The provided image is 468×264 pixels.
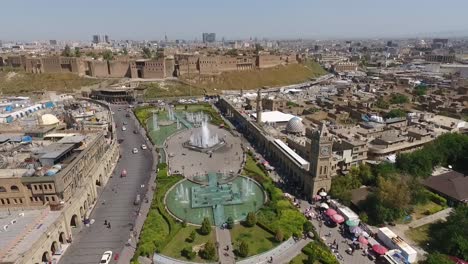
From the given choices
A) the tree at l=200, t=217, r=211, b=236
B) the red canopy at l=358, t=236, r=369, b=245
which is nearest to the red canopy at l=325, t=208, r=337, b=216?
the red canopy at l=358, t=236, r=369, b=245

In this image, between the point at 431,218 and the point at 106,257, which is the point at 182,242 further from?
the point at 431,218

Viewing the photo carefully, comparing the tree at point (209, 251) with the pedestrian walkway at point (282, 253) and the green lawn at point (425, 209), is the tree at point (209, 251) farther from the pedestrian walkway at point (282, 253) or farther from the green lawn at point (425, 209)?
the green lawn at point (425, 209)

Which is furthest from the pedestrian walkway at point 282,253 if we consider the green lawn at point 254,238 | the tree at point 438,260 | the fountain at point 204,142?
the fountain at point 204,142

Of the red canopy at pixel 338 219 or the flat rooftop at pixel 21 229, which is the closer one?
the flat rooftop at pixel 21 229

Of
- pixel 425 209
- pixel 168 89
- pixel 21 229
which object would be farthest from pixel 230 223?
pixel 168 89

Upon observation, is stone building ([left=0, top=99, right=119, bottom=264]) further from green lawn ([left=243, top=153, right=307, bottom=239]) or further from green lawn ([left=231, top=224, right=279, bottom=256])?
green lawn ([left=243, top=153, right=307, bottom=239])

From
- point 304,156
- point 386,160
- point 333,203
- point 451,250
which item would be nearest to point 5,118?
point 304,156
